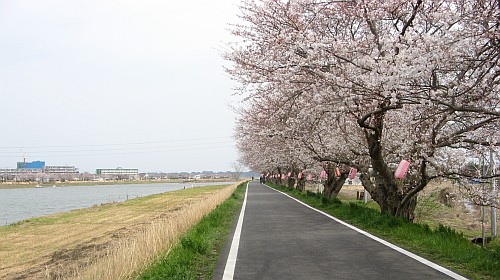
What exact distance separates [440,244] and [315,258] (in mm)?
2733

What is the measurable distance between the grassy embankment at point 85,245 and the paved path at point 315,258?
158cm

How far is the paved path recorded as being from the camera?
6.85 m

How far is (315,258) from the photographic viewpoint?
8.30 metres

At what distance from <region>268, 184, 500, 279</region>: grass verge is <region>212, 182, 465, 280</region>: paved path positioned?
0.50 m

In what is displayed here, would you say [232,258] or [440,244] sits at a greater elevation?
[440,244]

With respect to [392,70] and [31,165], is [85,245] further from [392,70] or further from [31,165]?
[31,165]

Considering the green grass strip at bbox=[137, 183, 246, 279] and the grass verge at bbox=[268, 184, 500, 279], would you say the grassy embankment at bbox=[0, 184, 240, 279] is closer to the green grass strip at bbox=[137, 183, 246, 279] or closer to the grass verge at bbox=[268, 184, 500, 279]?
the green grass strip at bbox=[137, 183, 246, 279]

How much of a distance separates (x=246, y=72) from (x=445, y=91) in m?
5.66

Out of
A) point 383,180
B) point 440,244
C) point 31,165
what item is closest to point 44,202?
point 383,180

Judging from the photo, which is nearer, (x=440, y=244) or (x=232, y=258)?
(x=232, y=258)

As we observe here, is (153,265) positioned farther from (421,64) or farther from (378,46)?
(378,46)

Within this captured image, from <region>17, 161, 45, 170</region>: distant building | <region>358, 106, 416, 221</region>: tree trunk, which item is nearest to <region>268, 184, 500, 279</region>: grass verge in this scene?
<region>358, 106, 416, 221</region>: tree trunk

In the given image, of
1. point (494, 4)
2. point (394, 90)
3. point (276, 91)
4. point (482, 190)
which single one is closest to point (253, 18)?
point (276, 91)

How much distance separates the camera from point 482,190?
12.8 meters
